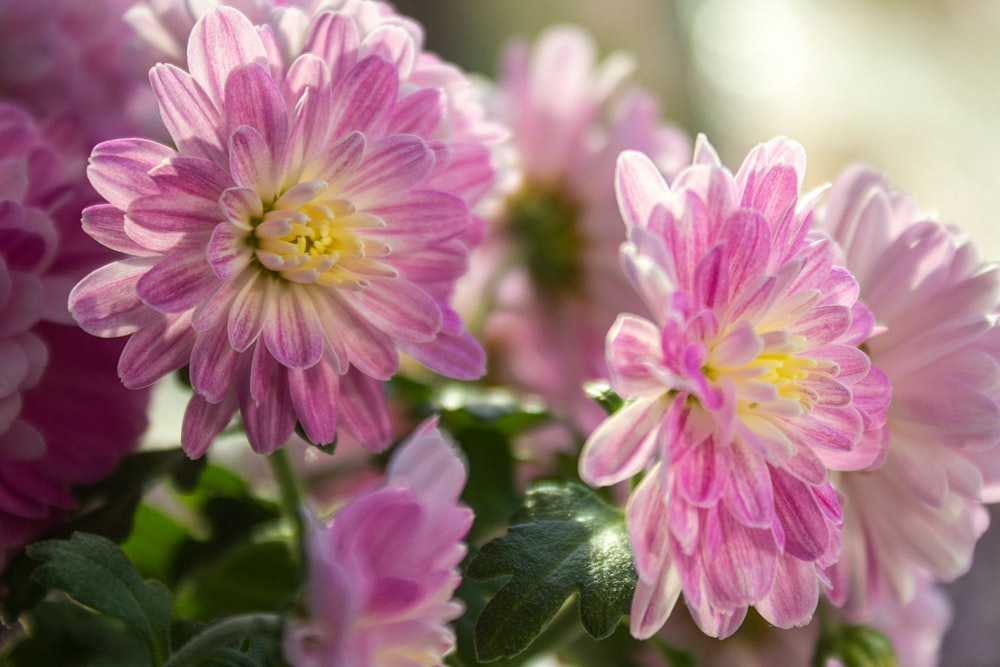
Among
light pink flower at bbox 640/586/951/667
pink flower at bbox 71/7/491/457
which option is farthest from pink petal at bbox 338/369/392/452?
light pink flower at bbox 640/586/951/667

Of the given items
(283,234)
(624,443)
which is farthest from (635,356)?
(283,234)

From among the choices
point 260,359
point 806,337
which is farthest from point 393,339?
point 806,337

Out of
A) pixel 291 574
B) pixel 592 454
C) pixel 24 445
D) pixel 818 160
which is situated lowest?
pixel 818 160

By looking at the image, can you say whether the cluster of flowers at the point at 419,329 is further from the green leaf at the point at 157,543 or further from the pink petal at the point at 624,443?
the green leaf at the point at 157,543

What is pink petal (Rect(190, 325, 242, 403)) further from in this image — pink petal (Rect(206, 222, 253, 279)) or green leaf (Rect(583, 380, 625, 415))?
green leaf (Rect(583, 380, 625, 415))

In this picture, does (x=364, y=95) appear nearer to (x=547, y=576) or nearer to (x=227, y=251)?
(x=227, y=251)

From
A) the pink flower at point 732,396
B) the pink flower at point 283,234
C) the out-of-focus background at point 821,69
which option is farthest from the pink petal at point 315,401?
the out-of-focus background at point 821,69

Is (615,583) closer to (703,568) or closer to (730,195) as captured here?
(703,568)
